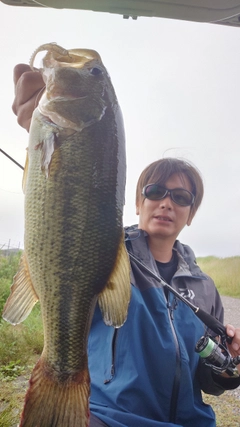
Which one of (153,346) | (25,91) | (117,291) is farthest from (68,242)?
(153,346)

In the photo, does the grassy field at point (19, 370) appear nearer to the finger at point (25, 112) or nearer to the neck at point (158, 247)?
the neck at point (158, 247)

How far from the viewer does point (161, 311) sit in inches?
99.9

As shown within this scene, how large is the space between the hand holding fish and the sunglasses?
123 cm

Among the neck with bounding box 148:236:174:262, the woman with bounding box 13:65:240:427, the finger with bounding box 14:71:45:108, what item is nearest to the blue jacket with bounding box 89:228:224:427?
the woman with bounding box 13:65:240:427

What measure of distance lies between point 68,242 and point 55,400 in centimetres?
67

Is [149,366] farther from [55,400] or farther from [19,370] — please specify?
[19,370]

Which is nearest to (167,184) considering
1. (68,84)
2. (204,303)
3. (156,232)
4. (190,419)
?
(156,232)

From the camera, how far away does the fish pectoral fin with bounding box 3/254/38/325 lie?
1.51 metres

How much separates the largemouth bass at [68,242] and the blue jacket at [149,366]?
0.81 m

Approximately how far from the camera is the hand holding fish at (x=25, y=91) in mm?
1910

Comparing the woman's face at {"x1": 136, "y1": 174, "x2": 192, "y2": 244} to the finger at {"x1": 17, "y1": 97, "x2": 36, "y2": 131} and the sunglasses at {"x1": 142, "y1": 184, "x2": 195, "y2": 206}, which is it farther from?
the finger at {"x1": 17, "y1": 97, "x2": 36, "y2": 131}

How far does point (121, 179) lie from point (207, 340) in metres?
1.32

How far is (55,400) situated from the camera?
4.81ft

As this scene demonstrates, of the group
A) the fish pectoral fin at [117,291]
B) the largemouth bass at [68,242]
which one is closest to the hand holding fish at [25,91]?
the largemouth bass at [68,242]
